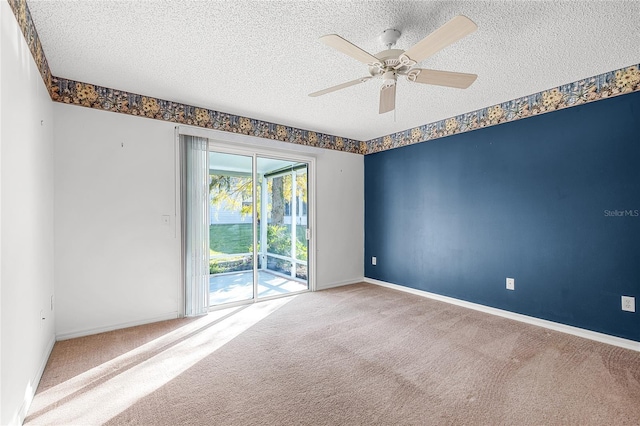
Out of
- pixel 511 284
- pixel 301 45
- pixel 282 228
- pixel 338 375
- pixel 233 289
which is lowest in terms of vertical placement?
pixel 338 375

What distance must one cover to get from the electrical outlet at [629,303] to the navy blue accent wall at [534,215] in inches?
1.6

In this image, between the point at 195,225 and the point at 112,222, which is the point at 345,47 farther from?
the point at 112,222

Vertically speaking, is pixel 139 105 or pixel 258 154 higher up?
pixel 139 105

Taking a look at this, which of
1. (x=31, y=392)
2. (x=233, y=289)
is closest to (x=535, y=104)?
(x=233, y=289)

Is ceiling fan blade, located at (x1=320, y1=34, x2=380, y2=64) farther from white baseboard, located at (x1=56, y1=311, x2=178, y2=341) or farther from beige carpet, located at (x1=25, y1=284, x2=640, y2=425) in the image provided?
white baseboard, located at (x1=56, y1=311, x2=178, y2=341)

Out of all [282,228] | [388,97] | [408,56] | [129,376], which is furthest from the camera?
[282,228]

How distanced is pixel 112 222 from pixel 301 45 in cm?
262

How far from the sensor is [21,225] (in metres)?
1.84

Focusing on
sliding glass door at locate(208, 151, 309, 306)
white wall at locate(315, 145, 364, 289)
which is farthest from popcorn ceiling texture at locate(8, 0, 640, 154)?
white wall at locate(315, 145, 364, 289)

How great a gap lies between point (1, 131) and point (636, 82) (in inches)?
183

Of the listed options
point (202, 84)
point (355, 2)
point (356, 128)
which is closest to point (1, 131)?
point (202, 84)

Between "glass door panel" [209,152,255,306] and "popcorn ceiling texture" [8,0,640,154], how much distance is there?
0.53m

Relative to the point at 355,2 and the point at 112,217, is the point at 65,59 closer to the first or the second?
the point at 112,217

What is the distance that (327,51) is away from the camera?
2412 mm
